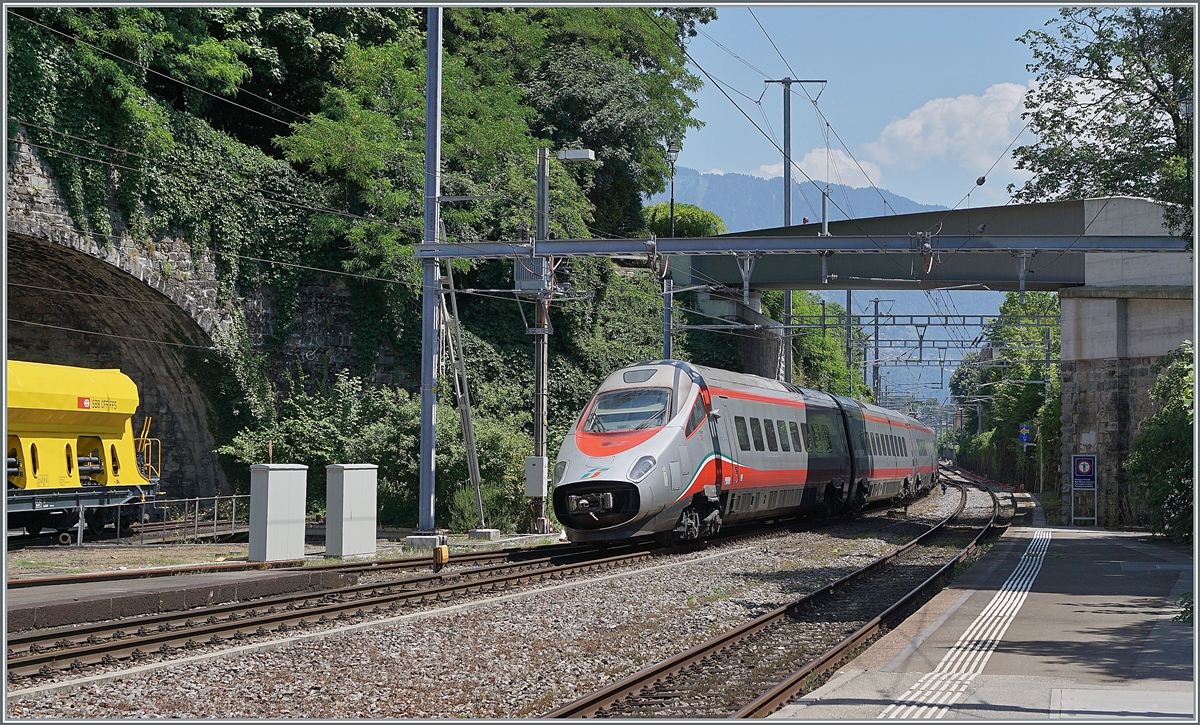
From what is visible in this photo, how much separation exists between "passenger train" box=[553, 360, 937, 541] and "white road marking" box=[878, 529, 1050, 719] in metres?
5.44

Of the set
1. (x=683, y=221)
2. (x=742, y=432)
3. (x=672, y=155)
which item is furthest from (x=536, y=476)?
(x=683, y=221)

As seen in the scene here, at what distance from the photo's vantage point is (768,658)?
10117mm

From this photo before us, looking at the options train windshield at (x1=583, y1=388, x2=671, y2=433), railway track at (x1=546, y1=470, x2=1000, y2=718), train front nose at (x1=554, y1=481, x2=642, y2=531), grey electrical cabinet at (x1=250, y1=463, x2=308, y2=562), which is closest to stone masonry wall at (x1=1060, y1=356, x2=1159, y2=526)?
railway track at (x1=546, y1=470, x2=1000, y2=718)

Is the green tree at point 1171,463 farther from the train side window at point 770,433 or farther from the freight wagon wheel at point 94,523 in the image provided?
the freight wagon wheel at point 94,523

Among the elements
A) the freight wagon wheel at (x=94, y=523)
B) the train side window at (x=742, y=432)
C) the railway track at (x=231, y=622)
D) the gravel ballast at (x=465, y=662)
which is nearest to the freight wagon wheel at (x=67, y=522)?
the freight wagon wheel at (x=94, y=523)

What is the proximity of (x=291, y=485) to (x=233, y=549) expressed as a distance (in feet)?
13.5

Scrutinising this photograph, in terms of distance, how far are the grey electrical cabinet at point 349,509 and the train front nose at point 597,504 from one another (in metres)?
3.49

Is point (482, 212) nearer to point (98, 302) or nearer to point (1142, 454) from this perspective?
point (98, 302)

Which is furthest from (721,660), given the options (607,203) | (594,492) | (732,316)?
(607,203)

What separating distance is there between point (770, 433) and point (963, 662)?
13407 mm

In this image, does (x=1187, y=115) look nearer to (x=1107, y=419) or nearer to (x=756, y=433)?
(x=1107, y=419)

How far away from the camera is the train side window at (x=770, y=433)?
22203mm

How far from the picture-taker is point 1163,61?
68.2 feet

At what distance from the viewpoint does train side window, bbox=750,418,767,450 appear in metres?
21.4
